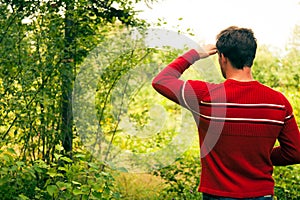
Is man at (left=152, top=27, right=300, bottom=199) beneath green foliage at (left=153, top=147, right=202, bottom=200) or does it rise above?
above

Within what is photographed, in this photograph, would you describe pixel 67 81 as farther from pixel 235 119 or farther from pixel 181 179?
pixel 235 119

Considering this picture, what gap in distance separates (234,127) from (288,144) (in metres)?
0.27

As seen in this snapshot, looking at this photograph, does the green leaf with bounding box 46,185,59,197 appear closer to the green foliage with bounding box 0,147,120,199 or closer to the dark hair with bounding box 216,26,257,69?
the green foliage with bounding box 0,147,120,199

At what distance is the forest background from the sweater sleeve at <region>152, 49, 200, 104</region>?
210 centimetres

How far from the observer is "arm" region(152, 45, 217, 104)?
211cm

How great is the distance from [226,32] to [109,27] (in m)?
3.19

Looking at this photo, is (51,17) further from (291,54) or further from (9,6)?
(291,54)

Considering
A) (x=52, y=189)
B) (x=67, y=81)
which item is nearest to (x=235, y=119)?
(x=52, y=189)

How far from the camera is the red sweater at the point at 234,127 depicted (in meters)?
2.06

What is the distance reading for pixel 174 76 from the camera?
2162mm

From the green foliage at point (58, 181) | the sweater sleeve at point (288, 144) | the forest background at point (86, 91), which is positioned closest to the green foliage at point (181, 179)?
the forest background at point (86, 91)

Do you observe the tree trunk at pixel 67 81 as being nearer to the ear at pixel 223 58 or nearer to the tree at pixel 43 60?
the tree at pixel 43 60

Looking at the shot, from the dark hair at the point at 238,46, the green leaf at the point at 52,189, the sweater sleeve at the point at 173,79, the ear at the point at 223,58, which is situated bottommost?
the green leaf at the point at 52,189

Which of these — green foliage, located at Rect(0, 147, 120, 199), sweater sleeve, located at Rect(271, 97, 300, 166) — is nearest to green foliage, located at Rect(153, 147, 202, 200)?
green foliage, located at Rect(0, 147, 120, 199)
